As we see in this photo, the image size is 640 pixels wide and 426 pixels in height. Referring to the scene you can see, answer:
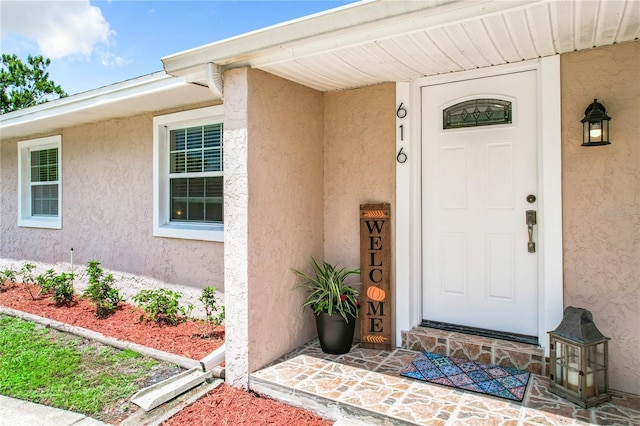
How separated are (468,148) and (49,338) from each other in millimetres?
5156

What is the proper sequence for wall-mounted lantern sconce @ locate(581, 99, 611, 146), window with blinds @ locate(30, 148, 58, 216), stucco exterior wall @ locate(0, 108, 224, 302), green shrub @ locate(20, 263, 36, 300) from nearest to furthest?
wall-mounted lantern sconce @ locate(581, 99, 611, 146)
stucco exterior wall @ locate(0, 108, 224, 302)
green shrub @ locate(20, 263, 36, 300)
window with blinds @ locate(30, 148, 58, 216)

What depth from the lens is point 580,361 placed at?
290cm

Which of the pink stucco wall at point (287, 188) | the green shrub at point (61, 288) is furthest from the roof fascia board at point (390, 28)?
the green shrub at point (61, 288)

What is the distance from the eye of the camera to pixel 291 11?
7.13 meters

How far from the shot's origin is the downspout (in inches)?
140

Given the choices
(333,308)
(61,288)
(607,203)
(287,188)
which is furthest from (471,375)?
(61,288)

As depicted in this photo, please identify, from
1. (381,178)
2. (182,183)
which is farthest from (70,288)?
(381,178)

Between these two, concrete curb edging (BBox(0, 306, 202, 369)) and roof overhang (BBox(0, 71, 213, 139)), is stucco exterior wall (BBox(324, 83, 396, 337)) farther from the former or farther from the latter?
concrete curb edging (BBox(0, 306, 202, 369))

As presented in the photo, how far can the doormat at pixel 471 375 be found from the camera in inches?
124

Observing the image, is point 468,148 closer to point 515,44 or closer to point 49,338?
point 515,44

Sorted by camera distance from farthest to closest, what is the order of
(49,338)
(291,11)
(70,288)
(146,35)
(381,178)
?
(146,35), (291,11), (70,288), (49,338), (381,178)

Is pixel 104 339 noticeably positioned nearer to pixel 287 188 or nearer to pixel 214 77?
pixel 287 188

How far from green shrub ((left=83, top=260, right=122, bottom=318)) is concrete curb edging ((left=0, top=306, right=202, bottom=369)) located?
0.51 m

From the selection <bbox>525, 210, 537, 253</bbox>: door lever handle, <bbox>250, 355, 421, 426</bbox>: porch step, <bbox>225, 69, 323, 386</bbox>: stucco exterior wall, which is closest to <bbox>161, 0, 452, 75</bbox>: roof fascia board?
<bbox>225, 69, 323, 386</bbox>: stucco exterior wall
